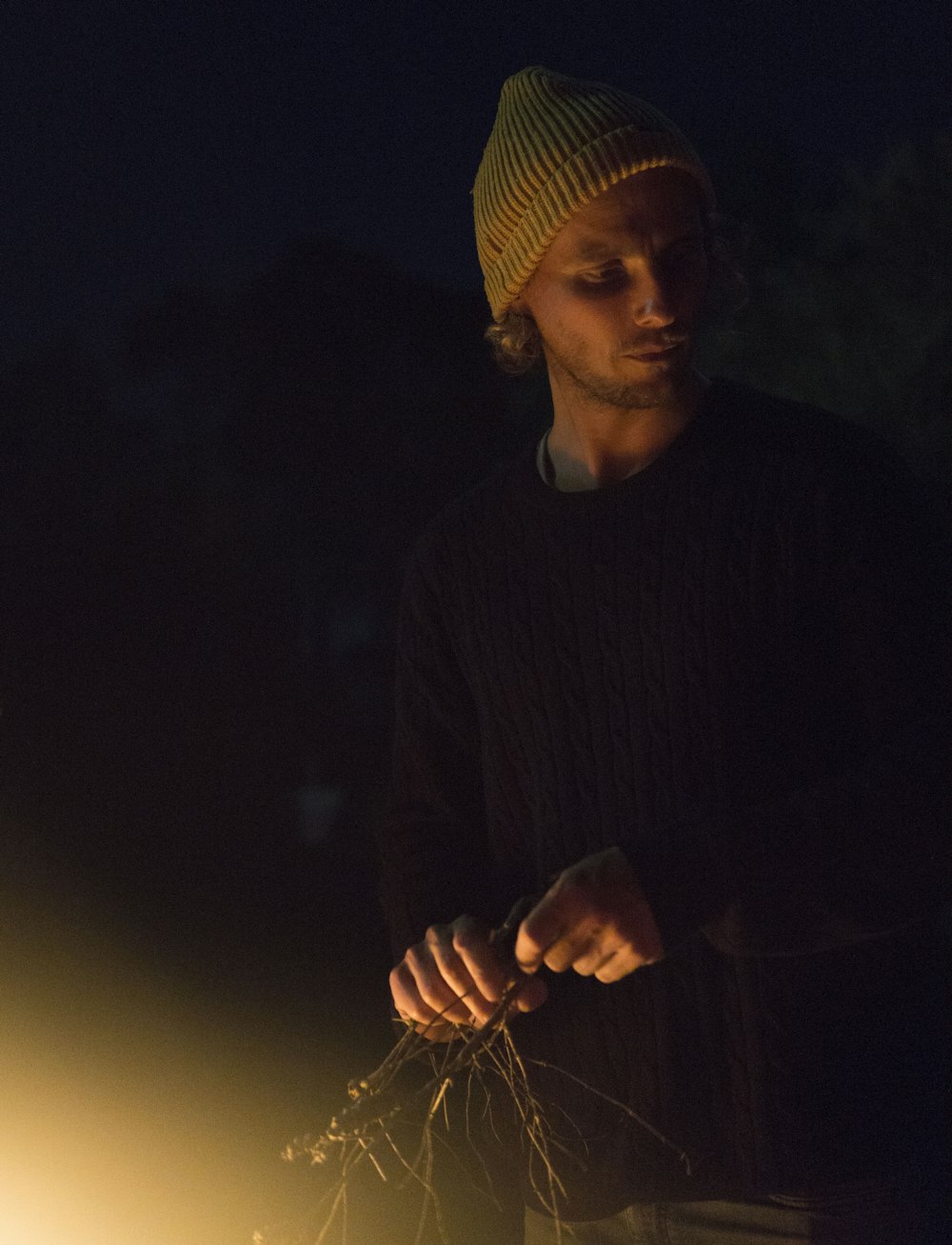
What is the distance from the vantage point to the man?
3.82 feet

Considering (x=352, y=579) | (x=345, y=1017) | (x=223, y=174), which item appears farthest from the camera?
(x=345, y=1017)

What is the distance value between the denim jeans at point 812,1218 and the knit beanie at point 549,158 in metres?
0.95

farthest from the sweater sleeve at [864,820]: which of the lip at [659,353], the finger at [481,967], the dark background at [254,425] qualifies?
the dark background at [254,425]

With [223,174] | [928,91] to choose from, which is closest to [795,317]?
[928,91]

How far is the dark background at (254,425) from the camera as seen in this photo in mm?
2766

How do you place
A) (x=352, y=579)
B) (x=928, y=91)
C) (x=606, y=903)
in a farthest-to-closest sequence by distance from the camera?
(x=352, y=579) → (x=928, y=91) → (x=606, y=903)

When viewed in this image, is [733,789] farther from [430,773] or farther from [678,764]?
[430,773]

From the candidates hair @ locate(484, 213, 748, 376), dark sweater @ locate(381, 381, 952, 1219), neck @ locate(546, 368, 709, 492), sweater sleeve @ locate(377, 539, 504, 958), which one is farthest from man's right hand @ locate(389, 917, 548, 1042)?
hair @ locate(484, 213, 748, 376)

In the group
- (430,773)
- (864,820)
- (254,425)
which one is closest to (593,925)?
(864,820)

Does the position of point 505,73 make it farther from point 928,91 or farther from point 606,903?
point 606,903

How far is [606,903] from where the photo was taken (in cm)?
109

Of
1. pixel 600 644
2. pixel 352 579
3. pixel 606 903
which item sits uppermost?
pixel 352 579

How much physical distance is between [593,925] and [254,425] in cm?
222

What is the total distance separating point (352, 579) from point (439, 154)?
3.06 ft
